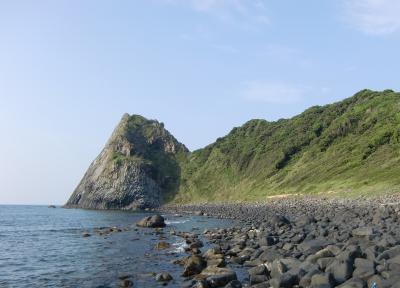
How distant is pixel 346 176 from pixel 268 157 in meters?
50.6

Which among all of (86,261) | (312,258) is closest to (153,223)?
(86,261)

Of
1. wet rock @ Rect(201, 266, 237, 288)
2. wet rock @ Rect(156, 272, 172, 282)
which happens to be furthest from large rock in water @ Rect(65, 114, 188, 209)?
wet rock @ Rect(201, 266, 237, 288)

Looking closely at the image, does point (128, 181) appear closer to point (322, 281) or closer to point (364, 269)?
point (322, 281)

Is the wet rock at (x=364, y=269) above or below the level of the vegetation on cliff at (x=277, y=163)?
below

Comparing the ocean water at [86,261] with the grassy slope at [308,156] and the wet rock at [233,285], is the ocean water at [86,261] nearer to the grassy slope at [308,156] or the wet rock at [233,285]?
the wet rock at [233,285]

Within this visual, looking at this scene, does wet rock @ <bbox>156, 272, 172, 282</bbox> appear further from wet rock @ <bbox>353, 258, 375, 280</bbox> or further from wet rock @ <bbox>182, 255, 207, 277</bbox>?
wet rock @ <bbox>353, 258, 375, 280</bbox>

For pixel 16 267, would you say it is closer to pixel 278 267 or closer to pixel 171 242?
pixel 171 242

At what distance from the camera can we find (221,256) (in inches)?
1201

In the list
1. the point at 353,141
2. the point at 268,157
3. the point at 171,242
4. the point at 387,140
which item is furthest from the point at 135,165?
the point at 171,242

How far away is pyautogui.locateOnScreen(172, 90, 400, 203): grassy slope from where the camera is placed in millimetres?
99188

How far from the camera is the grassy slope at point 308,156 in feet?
325

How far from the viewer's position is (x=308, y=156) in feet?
430

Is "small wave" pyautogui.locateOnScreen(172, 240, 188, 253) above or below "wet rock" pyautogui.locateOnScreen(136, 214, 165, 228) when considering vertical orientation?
below

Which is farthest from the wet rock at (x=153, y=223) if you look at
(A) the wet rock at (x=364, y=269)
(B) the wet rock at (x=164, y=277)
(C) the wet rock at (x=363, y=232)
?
(A) the wet rock at (x=364, y=269)
